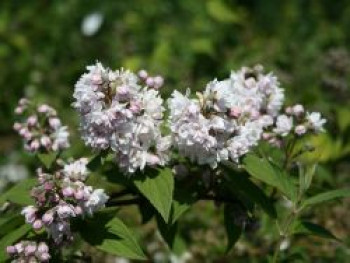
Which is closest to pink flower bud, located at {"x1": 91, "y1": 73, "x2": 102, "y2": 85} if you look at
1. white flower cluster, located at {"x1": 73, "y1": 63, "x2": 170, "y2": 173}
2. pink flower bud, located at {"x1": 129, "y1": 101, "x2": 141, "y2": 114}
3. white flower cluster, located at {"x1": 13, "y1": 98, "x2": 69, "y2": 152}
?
white flower cluster, located at {"x1": 73, "y1": 63, "x2": 170, "y2": 173}

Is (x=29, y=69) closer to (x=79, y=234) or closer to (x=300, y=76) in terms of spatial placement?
(x=300, y=76)

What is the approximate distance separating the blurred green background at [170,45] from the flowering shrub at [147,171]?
2.72 m

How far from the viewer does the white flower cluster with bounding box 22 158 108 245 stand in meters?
2.11

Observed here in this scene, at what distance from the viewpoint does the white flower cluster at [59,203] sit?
6.91ft

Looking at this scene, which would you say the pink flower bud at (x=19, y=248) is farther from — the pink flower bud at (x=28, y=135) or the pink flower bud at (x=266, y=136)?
the pink flower bud at (x=266, y=136)

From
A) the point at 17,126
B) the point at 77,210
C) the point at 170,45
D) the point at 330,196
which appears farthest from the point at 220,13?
the point at 77,210

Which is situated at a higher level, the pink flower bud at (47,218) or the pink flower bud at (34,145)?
the pink flower bud at (34,145)

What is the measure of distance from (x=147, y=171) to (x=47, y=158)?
1.63ft

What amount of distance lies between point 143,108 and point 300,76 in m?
4.03

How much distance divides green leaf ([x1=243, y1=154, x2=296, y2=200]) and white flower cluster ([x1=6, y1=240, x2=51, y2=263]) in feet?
2.10

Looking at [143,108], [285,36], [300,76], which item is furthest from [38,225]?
[285,36]

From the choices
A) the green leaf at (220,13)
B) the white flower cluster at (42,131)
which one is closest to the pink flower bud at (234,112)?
the white flower cluster at (42,131)

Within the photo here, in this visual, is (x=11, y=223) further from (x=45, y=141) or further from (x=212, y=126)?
(x=212, y=126)

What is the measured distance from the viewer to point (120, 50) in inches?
266
